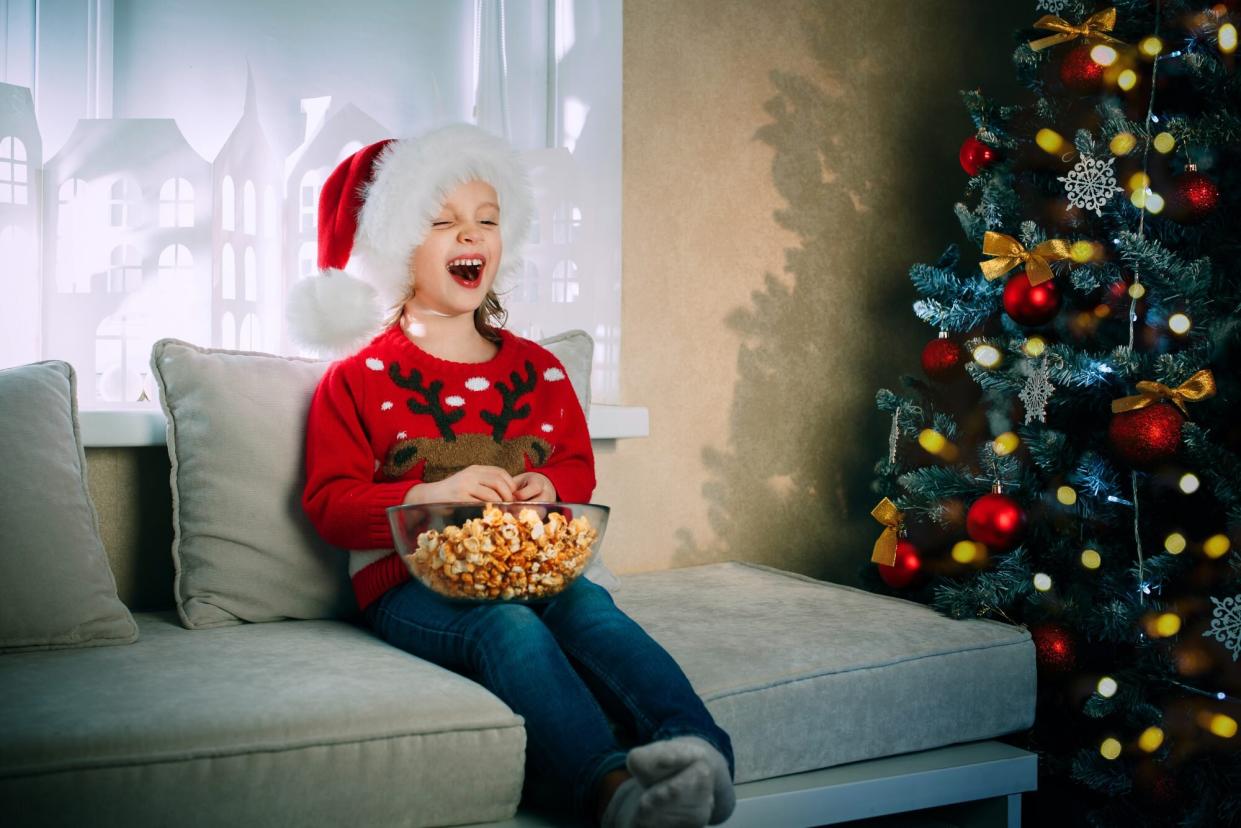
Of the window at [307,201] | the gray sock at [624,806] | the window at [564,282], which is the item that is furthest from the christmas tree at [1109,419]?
the window at [307,201]

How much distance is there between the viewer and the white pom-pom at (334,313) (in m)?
1.82

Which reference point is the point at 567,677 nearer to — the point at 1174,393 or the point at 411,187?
the point at 411,187

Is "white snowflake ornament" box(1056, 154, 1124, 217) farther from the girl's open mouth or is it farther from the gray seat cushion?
the girl's open mouth

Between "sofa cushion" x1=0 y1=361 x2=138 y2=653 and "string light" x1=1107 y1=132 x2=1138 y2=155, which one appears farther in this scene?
"string light" x1=1107 y1=132 x2=1138 y2=155

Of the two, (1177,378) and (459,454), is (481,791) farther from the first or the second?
(1177,378)

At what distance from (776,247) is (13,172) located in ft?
5.15

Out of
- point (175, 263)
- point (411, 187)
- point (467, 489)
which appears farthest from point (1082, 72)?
point (175, 263)

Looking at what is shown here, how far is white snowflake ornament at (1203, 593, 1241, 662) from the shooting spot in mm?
1683

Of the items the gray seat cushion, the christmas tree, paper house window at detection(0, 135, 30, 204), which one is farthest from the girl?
the christmas tree

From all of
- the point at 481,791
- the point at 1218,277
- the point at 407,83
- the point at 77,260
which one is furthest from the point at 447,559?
the point at 1218,277

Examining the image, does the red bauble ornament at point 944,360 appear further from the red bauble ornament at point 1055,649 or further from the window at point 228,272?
the window at point 228,272

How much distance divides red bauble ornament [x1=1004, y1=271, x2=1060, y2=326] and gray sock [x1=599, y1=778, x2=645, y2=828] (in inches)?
47.0

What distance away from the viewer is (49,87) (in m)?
1.91

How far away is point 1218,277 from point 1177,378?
0.63 ft
